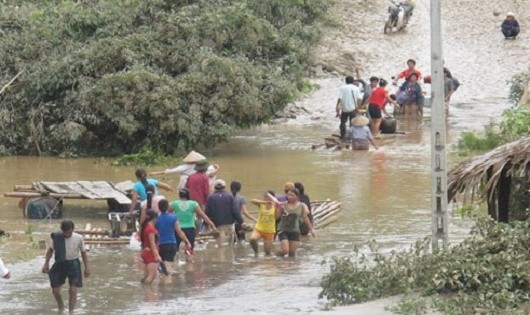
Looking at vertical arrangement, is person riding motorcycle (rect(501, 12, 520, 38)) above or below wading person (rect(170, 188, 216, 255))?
above

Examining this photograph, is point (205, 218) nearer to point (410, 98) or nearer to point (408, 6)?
→ point (410, 98)

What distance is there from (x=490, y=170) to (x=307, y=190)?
8473 mm

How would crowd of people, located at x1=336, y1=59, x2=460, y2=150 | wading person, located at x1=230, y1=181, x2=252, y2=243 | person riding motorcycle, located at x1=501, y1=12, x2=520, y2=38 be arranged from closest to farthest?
wading person, located at x1=230, y1=181, x2=252, y2=243 < crowd of people, located at x1=336, y1=59, x2=460, y2=150 < person riding motorcycle, located at x1=501, y1=12, x2=520, y2=38

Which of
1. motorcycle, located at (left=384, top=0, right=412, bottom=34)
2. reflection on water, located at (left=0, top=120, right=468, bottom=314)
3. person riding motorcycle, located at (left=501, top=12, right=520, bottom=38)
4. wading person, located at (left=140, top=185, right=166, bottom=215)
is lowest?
reflection on water, located at (left=0, top=120, right=468, bottom=314)

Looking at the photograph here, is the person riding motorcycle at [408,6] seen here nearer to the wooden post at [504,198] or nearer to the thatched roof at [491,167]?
the wooden post at [504,198]

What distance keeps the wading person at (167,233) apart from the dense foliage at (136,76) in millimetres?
9722

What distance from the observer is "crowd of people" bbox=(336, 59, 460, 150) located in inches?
1104

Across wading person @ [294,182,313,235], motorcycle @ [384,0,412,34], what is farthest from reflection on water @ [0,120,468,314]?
motorcycle @ [384,0,412,34]

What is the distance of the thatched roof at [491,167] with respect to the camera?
589 inches

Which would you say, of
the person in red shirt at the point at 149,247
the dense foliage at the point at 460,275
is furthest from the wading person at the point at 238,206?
the dense foliage at the point at 460,275

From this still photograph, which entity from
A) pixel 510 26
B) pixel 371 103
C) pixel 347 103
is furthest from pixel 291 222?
pixel 510 26

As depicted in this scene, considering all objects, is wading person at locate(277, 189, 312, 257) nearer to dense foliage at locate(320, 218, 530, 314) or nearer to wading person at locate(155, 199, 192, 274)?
wading person at locate(155, 199, 192, 274)

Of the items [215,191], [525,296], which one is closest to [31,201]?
[215,191]

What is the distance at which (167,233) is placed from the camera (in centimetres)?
1694
